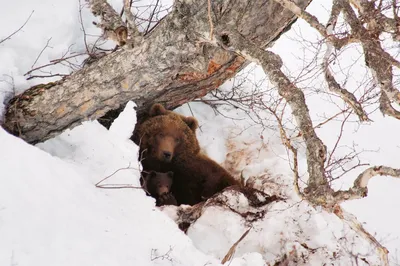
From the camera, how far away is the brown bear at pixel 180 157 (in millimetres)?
5605

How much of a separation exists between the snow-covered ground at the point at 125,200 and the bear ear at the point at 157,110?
785 millimetres

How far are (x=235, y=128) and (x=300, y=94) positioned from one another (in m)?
3.77

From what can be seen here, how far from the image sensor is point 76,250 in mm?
2840

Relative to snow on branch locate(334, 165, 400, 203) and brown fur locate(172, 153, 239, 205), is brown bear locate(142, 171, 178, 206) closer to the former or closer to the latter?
brown fur locate(172, 153, 239, 205)

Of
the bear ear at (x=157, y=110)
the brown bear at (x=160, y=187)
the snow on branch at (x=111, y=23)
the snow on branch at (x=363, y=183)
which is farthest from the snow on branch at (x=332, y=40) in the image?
the brown bear at (x=160, y=187)

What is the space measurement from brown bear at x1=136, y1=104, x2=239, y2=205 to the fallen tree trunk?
69 centimetres

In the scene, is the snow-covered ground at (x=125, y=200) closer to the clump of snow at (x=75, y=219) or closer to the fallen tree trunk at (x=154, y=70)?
the clump of snow at (x=75, y=219)

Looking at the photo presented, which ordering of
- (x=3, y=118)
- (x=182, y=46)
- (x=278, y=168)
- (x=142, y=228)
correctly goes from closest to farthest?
(x=142, y=228)
(x=182, y=46)
(x=3, y=118)
(x=278, y=168)

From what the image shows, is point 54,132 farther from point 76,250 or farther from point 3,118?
point 76,250

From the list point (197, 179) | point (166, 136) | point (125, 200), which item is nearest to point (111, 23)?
point (125, 200)

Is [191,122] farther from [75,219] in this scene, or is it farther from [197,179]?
[75,219]

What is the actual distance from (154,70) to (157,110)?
1107 millimetres

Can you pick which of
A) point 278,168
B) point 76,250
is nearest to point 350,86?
point 278,168

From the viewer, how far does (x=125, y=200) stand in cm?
375
